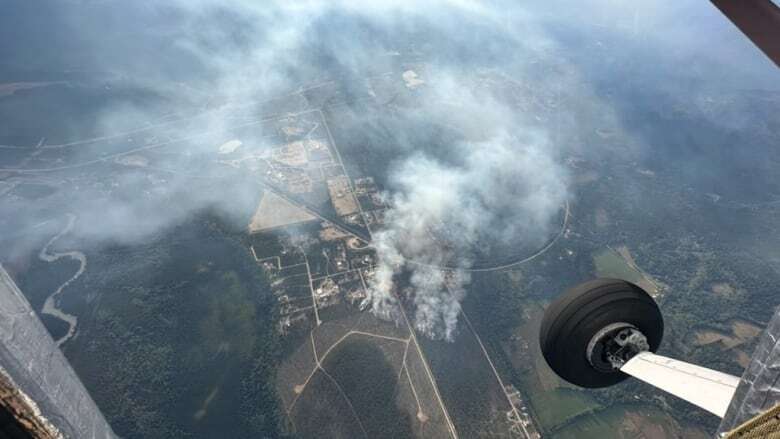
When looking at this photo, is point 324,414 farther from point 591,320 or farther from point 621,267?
point 621,267

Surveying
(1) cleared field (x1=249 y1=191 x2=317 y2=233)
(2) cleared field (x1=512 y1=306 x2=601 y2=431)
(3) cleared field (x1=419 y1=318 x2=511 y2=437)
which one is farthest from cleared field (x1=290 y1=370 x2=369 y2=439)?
(1) cleared field (x1=249 y1=191 x2=317 y2=233)

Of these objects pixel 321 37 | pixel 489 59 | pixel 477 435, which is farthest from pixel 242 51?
pixel 477 435

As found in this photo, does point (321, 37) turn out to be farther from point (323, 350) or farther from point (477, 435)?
point (477, 435)

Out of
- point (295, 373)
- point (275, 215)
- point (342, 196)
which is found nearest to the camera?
point (295, 373)

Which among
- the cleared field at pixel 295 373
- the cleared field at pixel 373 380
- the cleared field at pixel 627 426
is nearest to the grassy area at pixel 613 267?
the cleared field at pixel 627 426

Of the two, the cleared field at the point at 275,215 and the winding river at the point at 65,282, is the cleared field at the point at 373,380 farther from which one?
the winding river at the point at 65,282

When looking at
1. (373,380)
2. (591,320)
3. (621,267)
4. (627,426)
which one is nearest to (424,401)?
(373,380)

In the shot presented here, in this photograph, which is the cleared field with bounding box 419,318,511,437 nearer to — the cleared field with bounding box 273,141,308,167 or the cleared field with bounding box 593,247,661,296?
the cleared field with bounding box 593,247,661,296

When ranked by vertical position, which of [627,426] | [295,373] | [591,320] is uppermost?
[591,320]
